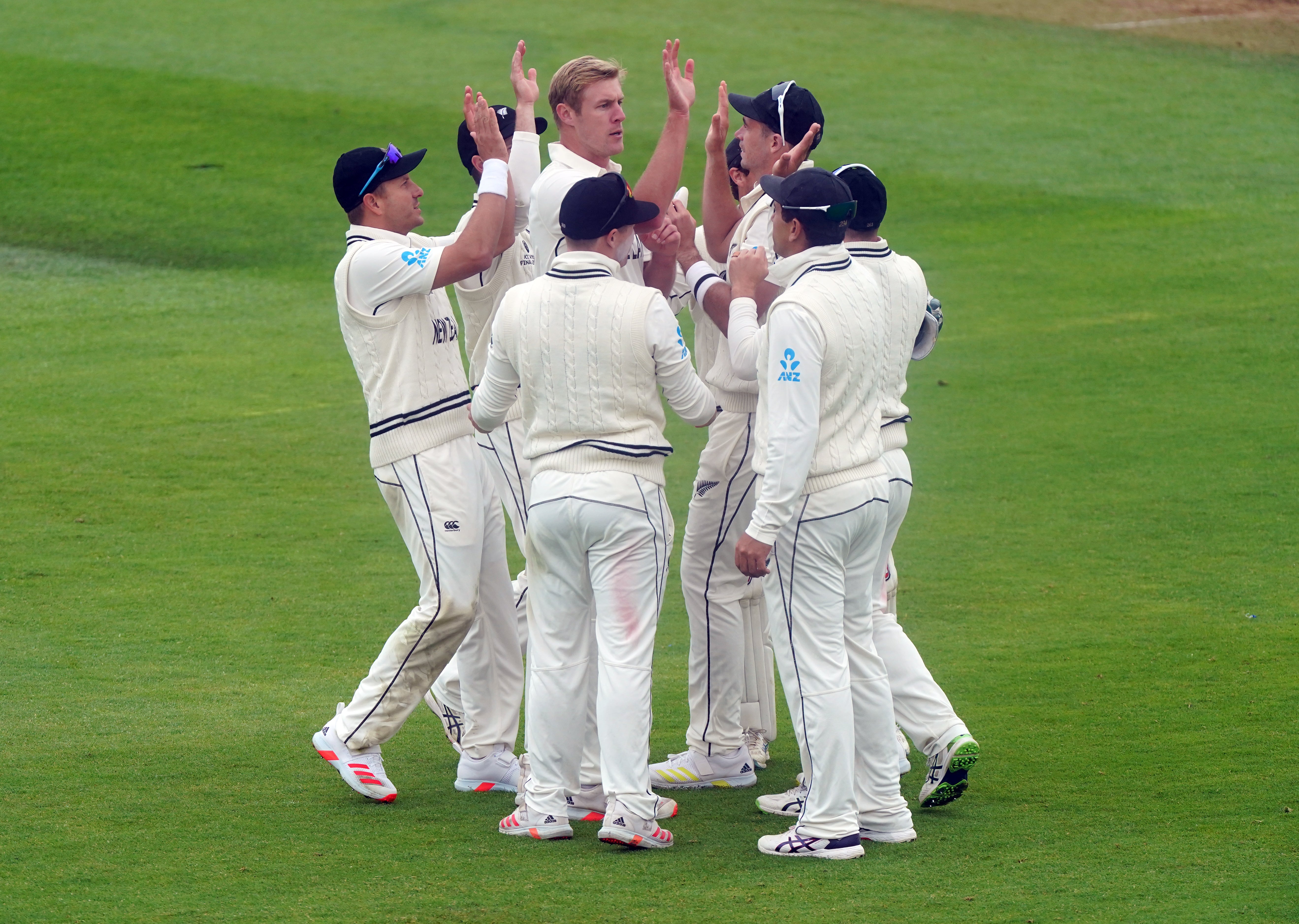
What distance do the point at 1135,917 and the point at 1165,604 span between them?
3.46 metres

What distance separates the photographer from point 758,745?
6125 mm

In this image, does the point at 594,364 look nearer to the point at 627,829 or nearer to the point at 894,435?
the point at 894,435

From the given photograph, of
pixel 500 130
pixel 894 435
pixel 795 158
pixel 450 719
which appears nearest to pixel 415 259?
pixel 500 130

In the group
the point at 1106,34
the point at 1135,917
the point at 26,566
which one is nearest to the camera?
the point at 1135,917

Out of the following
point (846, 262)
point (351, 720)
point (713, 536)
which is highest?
point (846, 262)

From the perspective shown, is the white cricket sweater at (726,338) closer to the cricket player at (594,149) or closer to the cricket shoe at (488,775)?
the cricket player at (594,149)

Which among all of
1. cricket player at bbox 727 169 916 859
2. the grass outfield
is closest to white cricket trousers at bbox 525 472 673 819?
the grass outfield

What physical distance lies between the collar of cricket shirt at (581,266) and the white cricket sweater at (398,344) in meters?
0.55

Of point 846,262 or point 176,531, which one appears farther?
point 176,531

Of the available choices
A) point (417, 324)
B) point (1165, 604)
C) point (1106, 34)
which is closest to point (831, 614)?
point (417, 324)

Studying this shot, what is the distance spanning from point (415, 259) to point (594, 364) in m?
0.83

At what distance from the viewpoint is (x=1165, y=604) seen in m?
7.50

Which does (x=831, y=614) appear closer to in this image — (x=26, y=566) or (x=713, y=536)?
(x=713, y=536)

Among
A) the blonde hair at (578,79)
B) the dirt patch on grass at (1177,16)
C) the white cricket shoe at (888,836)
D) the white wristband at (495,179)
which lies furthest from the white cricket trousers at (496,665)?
the dirt patch on grass at (1177,16)
